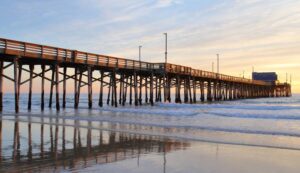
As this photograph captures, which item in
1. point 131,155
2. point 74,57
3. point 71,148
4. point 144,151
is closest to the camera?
point 131,155

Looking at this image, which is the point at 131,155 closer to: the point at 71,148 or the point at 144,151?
the point at 144,151

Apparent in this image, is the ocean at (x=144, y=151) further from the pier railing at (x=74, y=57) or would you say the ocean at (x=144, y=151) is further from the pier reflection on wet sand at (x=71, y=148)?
the pier railing at (x=74, y=57)

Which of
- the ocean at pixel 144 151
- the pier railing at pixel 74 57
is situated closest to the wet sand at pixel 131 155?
the ocean at pixel 144 151

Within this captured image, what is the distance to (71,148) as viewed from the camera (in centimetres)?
966

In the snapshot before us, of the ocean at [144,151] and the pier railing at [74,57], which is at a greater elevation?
the pier railing at [74,57]

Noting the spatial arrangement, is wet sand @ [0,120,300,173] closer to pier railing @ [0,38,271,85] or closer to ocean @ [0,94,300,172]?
ocean @ [0,94,300,172]

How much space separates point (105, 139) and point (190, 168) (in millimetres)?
4690

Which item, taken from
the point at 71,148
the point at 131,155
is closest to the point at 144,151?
the point at 131,155

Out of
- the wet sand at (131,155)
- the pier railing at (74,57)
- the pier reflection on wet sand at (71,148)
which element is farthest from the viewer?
the pier railing at (74,57)

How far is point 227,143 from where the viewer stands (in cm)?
1088

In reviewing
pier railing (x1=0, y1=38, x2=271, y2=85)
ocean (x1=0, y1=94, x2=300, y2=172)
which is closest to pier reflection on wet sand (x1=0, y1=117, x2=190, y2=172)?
ocean (x1=0, y1=94, x2=300, y2=172)

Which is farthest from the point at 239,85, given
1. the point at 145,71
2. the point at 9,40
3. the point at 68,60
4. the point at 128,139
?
the point at 128,139

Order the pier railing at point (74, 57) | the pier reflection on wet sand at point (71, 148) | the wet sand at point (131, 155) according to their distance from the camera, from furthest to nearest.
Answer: the pier railing at point (74, 57) → the pier reflection on wet sand at point (71, 148) → the wet sand at point (131, 155)

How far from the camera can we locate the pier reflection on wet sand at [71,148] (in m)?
7.52
